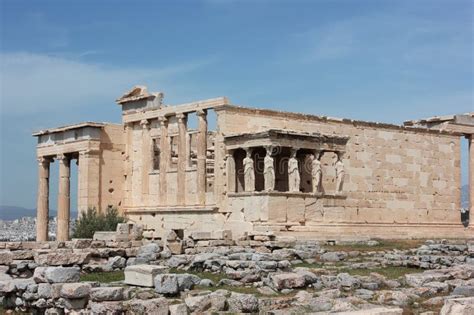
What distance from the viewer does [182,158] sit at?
32125 millimetres

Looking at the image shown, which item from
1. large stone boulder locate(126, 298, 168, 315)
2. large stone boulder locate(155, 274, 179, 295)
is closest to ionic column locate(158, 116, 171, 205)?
large stone boulder locate(155, 274, 179, 295)

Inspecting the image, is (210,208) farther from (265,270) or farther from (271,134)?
(265,270)

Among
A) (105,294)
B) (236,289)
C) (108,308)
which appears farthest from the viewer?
(236,289)

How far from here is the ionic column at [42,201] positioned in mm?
35875

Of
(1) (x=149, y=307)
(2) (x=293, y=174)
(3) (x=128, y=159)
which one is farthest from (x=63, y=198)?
(1) (x=149, y=307)

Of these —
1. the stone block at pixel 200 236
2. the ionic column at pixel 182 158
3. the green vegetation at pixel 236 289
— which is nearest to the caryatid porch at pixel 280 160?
the ionic column at pixel 182 158

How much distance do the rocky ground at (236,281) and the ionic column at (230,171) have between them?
7561 mm

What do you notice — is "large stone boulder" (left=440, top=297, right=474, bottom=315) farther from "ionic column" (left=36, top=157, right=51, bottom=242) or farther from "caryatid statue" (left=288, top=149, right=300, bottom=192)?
"ionic column" (left=36, top=157, right=51, bottom=242)

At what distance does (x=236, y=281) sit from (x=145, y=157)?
63.8 feet

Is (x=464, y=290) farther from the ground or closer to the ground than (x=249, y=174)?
closer to the ground

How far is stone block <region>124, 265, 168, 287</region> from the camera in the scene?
1366cm

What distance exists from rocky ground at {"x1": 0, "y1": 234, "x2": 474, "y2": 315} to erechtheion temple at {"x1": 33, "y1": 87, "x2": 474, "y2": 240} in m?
6.57

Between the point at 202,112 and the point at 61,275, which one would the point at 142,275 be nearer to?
the point at 61,275

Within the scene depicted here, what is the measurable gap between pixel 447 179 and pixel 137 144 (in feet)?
47.9
